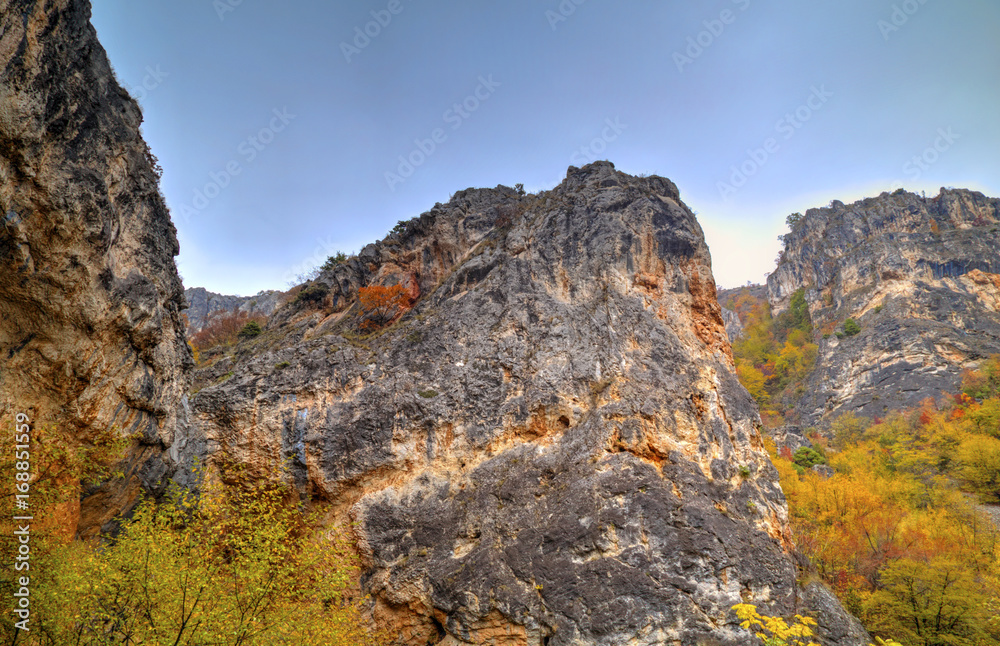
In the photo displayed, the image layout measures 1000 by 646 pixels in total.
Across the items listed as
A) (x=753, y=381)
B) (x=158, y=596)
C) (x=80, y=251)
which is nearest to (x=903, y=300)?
(x=753, y=381)

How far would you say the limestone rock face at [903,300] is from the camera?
1806 inches

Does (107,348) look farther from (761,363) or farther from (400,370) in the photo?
(761,363)

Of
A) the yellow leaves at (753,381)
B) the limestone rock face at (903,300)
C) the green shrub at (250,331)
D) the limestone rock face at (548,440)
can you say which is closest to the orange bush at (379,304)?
the limestone rock face at (548,440)

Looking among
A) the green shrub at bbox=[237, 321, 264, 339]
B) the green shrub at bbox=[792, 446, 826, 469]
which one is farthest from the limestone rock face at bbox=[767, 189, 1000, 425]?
the green shrub at bbox=[237, 321, 264, 339]

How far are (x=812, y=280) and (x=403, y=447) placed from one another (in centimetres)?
6865

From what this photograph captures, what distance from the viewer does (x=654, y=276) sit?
23.6 meters

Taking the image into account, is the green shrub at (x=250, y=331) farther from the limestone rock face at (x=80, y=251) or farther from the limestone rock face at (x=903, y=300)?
Answer: the limestone rock face at (x=903, y=300)

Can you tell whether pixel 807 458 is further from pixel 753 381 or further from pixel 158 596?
pixel 158 596

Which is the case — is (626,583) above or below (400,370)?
below

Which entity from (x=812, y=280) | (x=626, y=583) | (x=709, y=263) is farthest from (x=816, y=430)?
(x=626, y=583)

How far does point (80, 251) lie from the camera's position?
8.99 m

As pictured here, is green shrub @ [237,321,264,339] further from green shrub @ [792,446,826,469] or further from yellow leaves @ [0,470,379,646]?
green shrub @ [792,446,826,469]

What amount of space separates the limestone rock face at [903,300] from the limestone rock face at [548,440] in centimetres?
3680

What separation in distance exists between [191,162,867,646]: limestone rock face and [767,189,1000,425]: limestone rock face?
1449 inches
